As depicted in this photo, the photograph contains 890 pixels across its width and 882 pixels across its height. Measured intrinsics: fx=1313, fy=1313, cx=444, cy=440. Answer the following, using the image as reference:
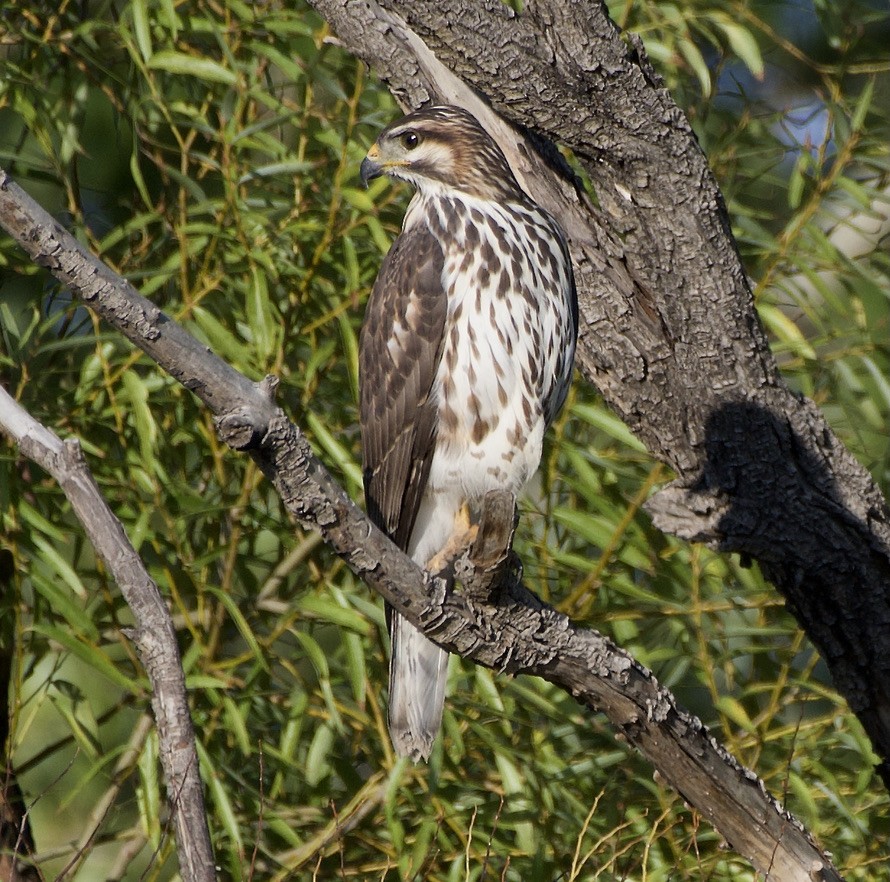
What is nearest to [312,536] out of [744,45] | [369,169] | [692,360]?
[369,169]

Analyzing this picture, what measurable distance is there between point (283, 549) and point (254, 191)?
1006 mm

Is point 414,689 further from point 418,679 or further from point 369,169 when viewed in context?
point 369,169

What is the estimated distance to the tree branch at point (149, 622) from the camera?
6.85ft

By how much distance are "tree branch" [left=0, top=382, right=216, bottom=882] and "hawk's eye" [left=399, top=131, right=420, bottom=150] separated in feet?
4.54

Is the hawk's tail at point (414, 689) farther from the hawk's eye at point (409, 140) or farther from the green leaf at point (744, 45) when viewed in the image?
the green leaf at point (744, 45)

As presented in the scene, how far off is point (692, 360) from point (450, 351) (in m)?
0.59

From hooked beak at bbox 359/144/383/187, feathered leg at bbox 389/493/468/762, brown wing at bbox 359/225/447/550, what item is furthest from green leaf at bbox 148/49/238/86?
feathered leg at bbox 389/493/468/762

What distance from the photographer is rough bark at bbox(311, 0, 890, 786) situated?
3.00 m

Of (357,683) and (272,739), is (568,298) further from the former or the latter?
(272,739)

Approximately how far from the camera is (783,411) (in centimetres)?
317

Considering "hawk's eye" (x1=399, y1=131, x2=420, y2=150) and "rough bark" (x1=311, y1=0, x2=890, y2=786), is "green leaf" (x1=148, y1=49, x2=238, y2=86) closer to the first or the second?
"rough bark" (x1=311, y1=0, x2=890, y2=786)

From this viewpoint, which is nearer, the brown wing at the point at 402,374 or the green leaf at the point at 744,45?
the brown wing at the point at 402,374

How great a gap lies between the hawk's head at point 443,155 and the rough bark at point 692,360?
0.09 meters

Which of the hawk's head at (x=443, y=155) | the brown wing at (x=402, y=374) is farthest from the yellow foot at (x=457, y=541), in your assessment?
the hawk's head at (x=443, y=155)
